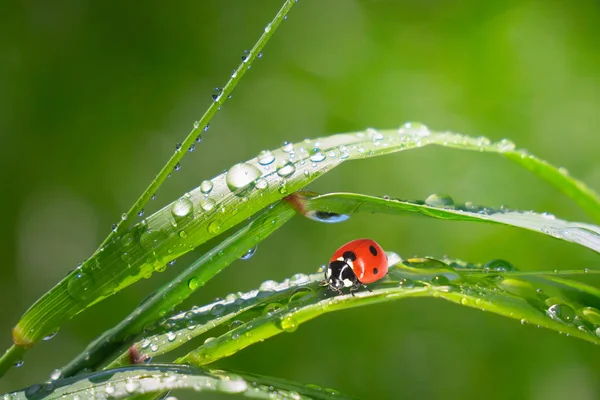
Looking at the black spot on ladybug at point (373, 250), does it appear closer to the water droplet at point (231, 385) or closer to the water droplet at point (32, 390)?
the water droplet at point (231, 385)

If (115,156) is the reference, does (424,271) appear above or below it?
below

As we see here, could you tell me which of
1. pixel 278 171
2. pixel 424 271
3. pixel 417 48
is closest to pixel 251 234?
pixel 278 171

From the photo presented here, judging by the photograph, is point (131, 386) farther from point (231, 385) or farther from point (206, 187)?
point (206, 187)

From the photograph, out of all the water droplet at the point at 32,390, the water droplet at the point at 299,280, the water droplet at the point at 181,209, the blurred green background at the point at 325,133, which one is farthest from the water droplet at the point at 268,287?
the blurred green background at the point at 325,133

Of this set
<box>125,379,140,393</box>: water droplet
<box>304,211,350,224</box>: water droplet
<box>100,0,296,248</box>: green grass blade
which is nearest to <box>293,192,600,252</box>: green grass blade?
<box>304,211,350,224</box>: water droplet

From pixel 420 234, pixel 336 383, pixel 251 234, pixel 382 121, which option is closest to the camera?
pixel 251 234

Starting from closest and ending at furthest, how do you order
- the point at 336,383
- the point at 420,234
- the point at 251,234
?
the point at 251,234, the point at 336,383, the point at 420,234

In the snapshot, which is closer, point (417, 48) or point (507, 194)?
point (507, 194)

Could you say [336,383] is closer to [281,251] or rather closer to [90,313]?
[281,251]
